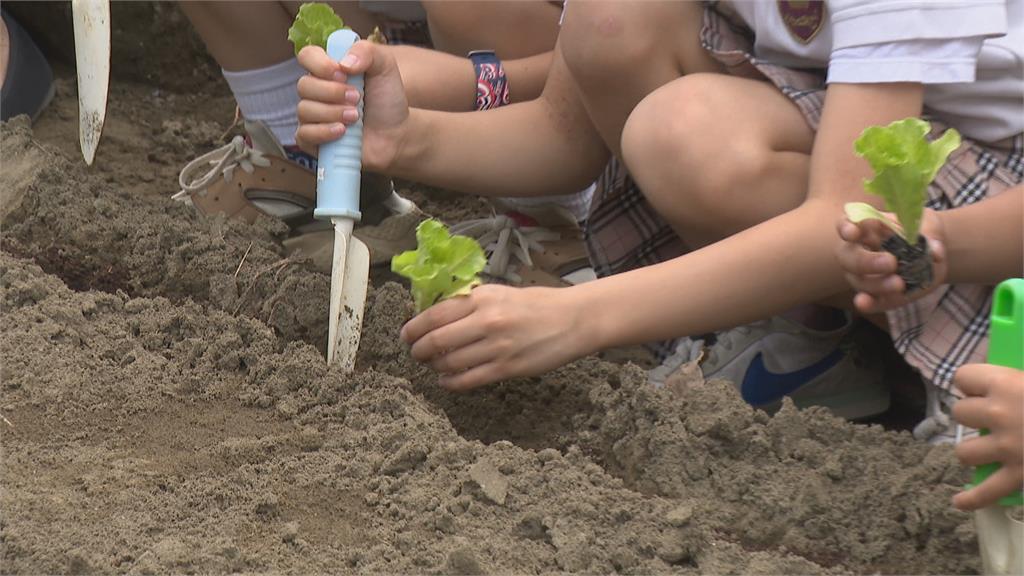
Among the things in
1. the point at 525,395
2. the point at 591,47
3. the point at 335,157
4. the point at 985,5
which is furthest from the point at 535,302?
the point at 985,5

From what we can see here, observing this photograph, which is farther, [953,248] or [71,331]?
[71,331]

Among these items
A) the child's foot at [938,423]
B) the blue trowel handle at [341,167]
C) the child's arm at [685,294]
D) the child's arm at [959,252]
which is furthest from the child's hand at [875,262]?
the blue trowel handle at [341,167]

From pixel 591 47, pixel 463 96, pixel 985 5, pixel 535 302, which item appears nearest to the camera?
pixel 985 5

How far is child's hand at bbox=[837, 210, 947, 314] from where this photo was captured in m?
1.51

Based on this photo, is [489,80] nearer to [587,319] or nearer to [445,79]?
[445,79]

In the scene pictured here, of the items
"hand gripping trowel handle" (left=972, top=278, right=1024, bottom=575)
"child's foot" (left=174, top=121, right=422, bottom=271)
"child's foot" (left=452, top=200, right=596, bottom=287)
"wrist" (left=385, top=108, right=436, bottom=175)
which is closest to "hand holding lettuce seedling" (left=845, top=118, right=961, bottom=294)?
"hand gripping trowel handle" (left=972, top=278, right=1024, bottom=575)

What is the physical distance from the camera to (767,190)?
1.89 metres

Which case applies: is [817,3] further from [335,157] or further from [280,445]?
[280,445]

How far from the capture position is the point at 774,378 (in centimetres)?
211

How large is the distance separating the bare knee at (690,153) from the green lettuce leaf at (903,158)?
0.43 meters

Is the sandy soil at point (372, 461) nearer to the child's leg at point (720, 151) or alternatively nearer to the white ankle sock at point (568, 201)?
the child's leg at point (720, 151)

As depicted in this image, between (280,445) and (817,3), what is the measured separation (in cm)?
100

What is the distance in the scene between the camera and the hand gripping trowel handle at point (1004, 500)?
1307 mm

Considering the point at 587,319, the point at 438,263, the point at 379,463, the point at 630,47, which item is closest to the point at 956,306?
the point at 587,319
